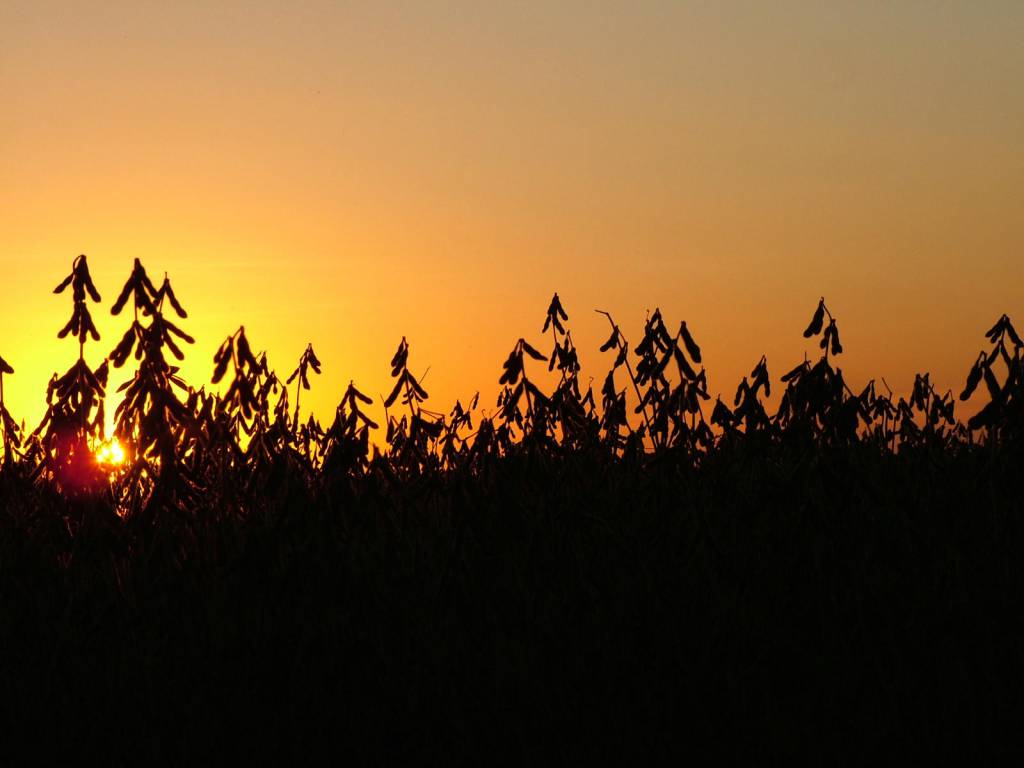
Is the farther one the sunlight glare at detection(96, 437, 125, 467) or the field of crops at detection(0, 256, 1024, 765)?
the sunlight glare at detection(96, 437, 125, 467)

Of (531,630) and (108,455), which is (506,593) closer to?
(531,630)

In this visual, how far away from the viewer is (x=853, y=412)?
24.4 ft

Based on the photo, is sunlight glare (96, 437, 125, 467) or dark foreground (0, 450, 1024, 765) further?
sunlight glare (96, 437, 125, 467)

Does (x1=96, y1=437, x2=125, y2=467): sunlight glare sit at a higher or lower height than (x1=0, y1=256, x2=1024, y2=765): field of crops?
higher

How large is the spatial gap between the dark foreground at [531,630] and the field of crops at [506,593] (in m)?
0.02

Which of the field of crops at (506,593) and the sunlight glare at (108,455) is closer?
the field of crops at (506,593)

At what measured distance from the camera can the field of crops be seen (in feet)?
17.4

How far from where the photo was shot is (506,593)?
20.6ft

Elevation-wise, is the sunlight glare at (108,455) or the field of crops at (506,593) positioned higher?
the sunlight glare at (108,455)

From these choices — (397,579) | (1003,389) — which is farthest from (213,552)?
(1003,389)

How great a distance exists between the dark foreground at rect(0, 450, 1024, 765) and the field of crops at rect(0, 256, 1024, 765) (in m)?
0.02

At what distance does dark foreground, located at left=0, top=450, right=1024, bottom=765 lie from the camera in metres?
5.25

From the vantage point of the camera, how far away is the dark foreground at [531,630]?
525 centimetres

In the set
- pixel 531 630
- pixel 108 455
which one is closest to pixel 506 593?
pixel 531 630
